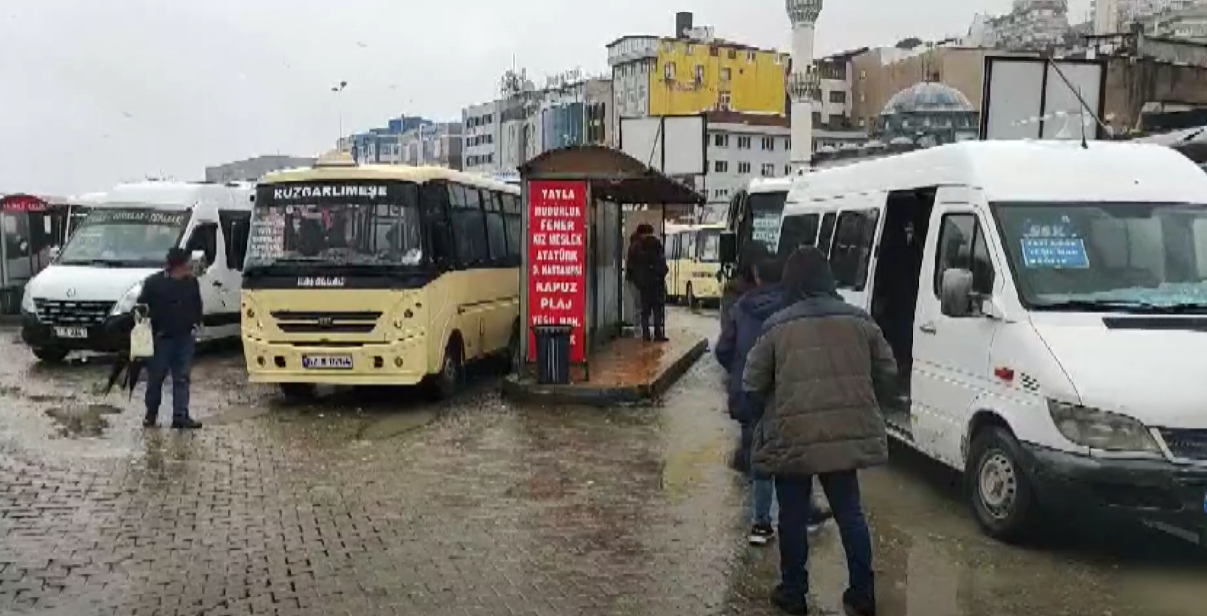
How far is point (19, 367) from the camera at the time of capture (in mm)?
17031

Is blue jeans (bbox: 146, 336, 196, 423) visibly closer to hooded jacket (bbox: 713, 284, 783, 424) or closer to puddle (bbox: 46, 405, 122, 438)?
puddle (bbox: 46, 405, 122, 438)

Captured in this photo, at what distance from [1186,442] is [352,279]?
28.8 ft

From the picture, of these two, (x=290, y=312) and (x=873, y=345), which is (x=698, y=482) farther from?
(x=290, y=312)

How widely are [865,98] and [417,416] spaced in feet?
322

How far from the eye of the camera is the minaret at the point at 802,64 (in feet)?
284

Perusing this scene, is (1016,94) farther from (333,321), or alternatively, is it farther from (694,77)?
(694,77)

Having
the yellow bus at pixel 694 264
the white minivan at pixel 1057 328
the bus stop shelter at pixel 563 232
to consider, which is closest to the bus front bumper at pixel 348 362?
the bus stop shelter at pixel 563 232

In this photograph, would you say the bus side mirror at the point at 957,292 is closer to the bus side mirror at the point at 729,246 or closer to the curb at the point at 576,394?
the curb at the point at 576,394

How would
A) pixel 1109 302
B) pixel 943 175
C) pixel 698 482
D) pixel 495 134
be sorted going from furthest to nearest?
pixel 495 134 < pixel 698 482 < pixel 943 175 < pixel 1109 302

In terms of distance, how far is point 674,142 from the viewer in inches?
1125

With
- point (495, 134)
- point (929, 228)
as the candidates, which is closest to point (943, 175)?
point (929, 228)

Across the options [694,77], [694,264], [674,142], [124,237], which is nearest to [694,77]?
[694,77]

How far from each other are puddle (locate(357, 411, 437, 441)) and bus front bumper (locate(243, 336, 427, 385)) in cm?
40

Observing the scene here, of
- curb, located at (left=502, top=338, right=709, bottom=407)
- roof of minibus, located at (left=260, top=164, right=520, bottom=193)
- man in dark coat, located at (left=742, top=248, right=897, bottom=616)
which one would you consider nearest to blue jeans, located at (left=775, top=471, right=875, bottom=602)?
man in dark coat, located at (left=742, top=248, right=897, bottom=616)
